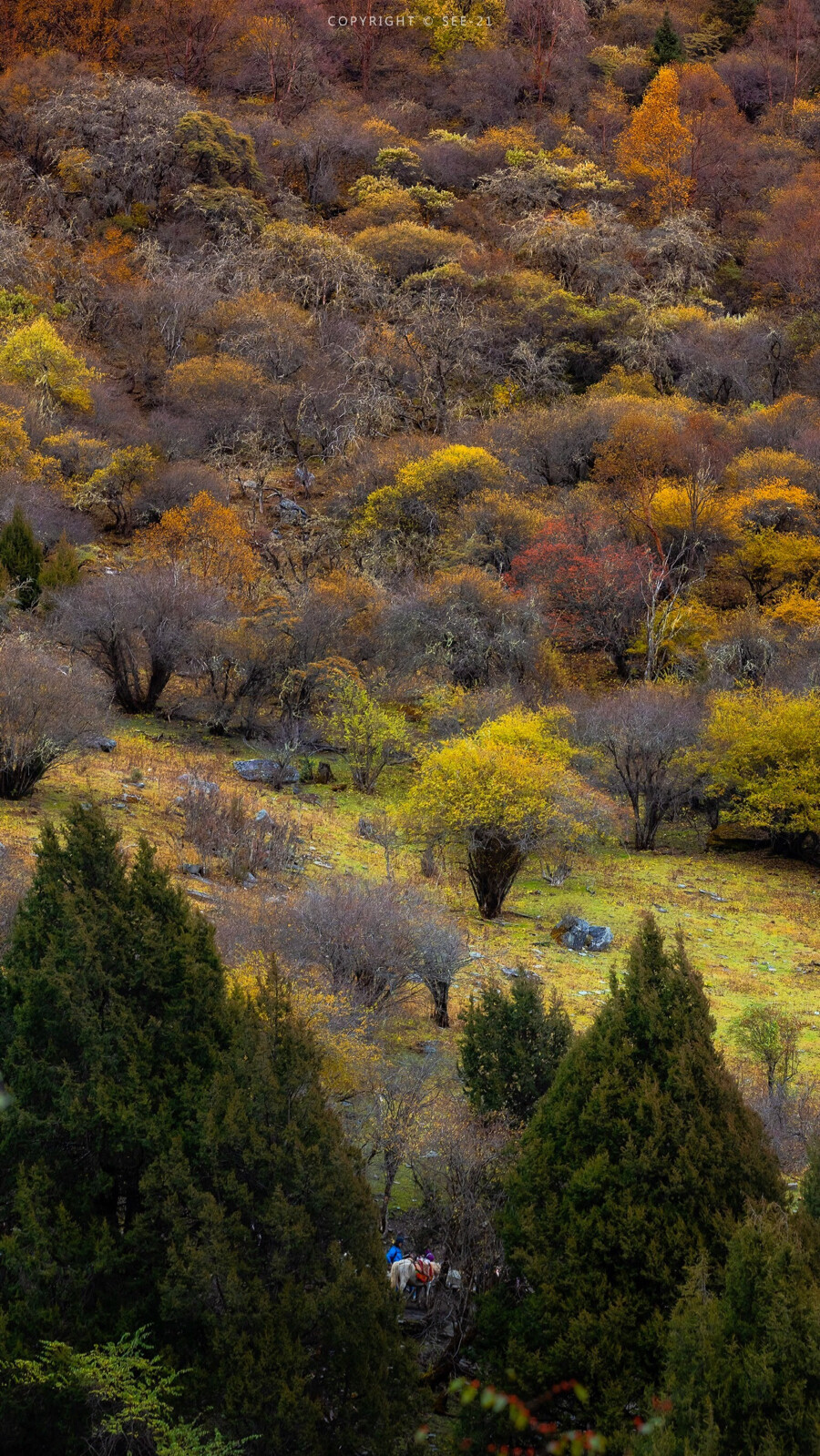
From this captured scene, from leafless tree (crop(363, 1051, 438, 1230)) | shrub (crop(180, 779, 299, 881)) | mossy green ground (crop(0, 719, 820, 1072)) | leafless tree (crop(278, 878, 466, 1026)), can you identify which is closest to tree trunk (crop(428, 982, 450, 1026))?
leafless tree (crop(278, 878, 466, 1026))

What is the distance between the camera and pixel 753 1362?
5.24m

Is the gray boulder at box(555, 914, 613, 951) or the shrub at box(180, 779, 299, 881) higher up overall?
the shrub at box(180, 779, 299, 881)

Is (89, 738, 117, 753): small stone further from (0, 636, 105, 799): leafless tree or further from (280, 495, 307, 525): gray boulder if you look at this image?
(280, 495, 307, 525): gray boulder

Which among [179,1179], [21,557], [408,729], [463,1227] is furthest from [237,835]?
[21,557]

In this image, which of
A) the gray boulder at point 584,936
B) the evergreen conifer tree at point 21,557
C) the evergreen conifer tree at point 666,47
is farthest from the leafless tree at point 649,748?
the evergreen conifer tree at point 666,47

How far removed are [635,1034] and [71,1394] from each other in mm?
3856

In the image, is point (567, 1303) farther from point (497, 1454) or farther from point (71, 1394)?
point (71, 1394)

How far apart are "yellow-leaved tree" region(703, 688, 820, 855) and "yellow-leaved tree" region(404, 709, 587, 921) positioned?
5.01m

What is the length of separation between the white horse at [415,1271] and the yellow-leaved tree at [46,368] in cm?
3329

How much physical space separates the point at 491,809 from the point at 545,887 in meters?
3.08

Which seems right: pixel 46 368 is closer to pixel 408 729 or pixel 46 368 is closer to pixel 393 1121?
pixel 408 729

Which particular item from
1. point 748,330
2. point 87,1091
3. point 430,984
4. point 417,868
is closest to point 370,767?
point 417,868

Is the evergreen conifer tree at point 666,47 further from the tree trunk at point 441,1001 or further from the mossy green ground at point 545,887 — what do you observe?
Result: the tree trunk at point 441,1001

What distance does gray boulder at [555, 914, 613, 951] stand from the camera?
17.1 meters
